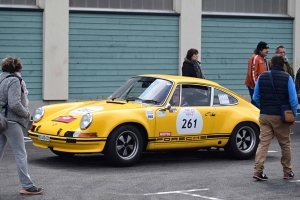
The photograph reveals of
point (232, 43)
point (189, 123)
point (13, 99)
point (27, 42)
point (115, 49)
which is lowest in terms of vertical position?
point (189, 123)

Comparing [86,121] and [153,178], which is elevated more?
[86,121]

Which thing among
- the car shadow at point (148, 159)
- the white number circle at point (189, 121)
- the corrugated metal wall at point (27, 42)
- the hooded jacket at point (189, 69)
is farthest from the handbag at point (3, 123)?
the corrugated metal wall at point (27, 42)

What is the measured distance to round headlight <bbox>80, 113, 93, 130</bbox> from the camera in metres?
10.8

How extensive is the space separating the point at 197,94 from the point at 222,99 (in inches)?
19.3

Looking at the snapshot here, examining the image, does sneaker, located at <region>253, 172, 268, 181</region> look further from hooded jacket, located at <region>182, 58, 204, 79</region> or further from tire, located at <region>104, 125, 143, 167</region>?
hooded jacket, located at <region>182, 58, 204, 79</region>

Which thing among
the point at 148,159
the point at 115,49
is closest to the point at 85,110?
the point at 148,159

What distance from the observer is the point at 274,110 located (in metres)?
10.2

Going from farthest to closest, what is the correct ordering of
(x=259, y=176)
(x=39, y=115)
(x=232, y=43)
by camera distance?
1. (x=232, y=43)
2. (x=39, y=115)
3. (x=259, y=176)

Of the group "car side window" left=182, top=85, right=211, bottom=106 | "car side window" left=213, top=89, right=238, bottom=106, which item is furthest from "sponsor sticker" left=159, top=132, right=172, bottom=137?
"car side window" left=213, top=89, right=238, bottom=106

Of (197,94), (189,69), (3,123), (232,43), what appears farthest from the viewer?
(232,43)

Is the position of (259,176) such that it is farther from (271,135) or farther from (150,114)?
(150,114)

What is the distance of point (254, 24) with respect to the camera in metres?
22.9

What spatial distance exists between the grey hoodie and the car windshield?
3.22 metres

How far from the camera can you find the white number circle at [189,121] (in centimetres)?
1159
